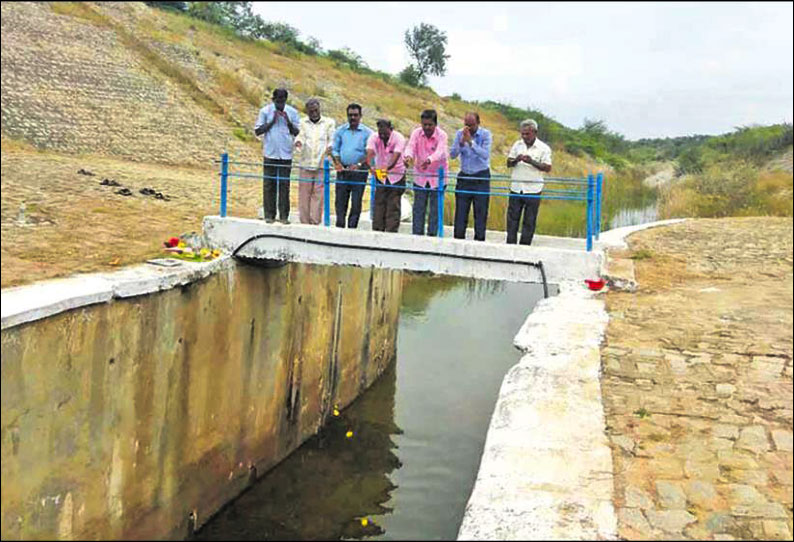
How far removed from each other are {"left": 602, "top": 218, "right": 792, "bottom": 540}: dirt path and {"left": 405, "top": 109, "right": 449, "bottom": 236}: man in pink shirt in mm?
2265

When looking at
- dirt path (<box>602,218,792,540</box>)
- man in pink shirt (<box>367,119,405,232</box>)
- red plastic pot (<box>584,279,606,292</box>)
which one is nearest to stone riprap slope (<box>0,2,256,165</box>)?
man in pink shirt (<box>367,119,405,232</box>)

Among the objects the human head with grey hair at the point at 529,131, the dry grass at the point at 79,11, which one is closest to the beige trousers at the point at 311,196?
the human head with grey hair at the point at 529,131

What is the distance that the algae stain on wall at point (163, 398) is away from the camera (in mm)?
5387

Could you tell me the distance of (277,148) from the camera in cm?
874

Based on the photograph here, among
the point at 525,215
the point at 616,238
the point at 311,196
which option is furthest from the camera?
the point at 616,238

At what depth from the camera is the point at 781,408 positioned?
4.85m

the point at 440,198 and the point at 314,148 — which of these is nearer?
the point at 440,198

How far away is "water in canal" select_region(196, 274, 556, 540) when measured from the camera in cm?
842

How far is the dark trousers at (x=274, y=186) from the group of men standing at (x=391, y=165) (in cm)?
1

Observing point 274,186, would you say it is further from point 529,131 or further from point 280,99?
point 529,131

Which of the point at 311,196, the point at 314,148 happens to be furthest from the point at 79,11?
the point at 311,196

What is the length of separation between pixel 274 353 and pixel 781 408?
19.5ft

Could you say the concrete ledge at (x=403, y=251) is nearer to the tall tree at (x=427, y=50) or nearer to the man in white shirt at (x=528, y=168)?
the man in white shirt at (x=528, y=168)

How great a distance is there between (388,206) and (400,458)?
146 inches
